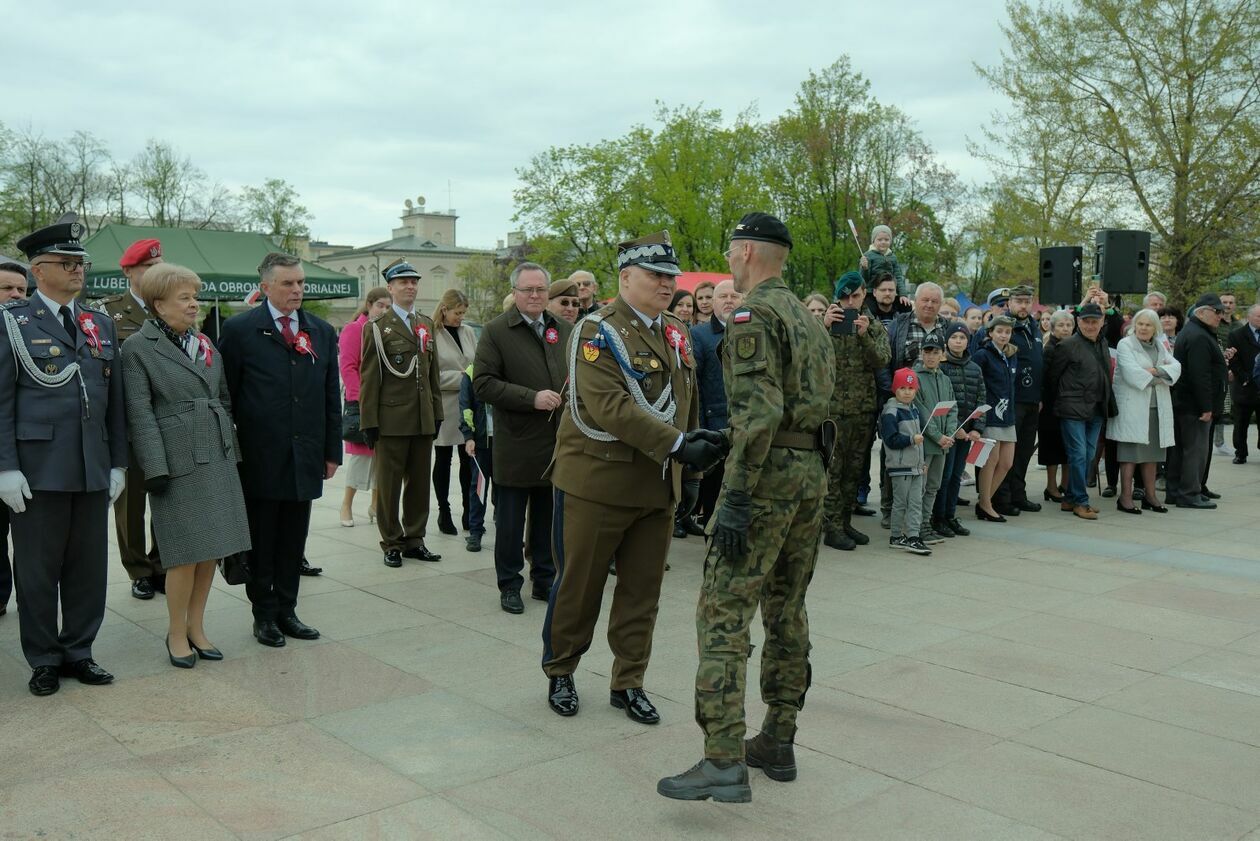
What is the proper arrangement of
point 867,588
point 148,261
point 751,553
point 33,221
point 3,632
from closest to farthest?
point 751,553 < point 3,632 < point 148,261 < point 867,588 < point 33,221

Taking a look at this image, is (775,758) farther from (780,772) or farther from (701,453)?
(701,453)

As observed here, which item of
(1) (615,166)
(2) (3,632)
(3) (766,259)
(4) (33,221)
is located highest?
(1) (615,166)

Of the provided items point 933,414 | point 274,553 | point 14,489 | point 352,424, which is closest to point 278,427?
point 274,553

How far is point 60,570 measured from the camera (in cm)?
508

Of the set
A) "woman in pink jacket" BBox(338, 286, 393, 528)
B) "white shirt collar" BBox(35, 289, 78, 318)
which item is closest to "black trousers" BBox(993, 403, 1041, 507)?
"woman in pink jacket" BBox(338, 286, 393, 528)

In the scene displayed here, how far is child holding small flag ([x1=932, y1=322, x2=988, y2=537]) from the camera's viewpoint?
9289 mm

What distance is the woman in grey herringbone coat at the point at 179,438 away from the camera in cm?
520

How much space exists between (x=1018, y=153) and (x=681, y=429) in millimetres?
26397

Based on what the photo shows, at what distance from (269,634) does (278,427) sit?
1102 millimetres

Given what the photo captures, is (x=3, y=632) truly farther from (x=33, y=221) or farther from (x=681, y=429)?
(x=33, y=221)

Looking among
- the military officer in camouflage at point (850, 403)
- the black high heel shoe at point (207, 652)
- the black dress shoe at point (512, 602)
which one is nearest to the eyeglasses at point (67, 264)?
the black high heel shoe at point (207, 652)

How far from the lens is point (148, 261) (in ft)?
21.5

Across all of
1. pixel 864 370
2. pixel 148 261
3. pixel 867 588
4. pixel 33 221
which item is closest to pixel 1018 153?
pixel 864 370

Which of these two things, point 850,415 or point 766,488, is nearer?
point 766,488
